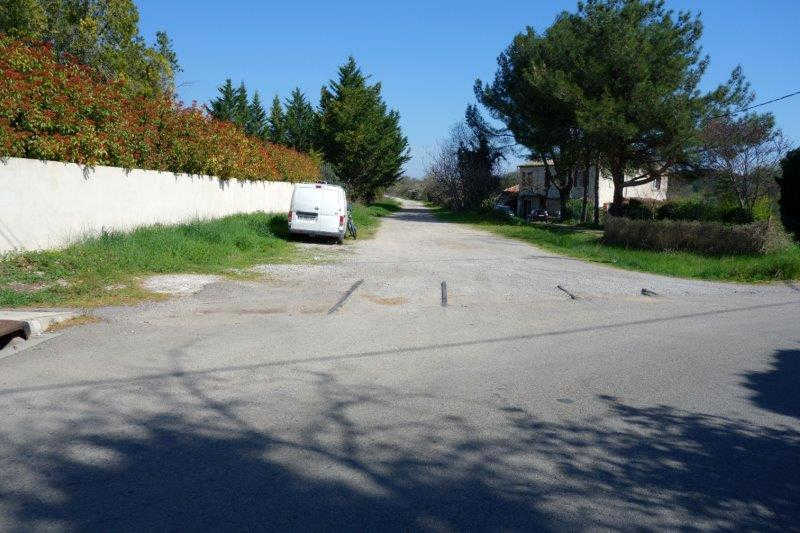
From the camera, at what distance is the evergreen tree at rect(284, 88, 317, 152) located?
198 feet

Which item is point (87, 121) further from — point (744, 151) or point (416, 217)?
point (416, 217)

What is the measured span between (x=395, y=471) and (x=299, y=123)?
204ft

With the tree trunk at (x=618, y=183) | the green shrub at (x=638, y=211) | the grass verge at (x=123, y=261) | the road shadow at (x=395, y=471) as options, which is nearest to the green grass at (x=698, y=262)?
the grass verge at (x=123, y=261)

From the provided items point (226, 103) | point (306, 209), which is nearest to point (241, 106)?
point (226, 103)

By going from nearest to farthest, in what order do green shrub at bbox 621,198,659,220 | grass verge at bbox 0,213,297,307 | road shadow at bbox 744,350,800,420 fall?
road shadow at bbox 744,350,800,420
grass verge at bbox 0,213,297,307
green shrub at bbox 621,198,659,220

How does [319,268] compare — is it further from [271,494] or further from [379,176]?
[379,176]

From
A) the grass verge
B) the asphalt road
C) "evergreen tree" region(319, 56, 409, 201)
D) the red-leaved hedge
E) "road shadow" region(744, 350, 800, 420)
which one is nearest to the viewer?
the asphalt road

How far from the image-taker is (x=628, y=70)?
1190 inches

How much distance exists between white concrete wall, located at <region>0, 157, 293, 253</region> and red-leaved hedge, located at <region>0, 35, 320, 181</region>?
0.29m

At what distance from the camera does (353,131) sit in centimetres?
5066

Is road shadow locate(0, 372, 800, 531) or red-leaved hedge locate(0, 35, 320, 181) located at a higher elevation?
red-leaved hedge locate(0, 35, 320, 181)

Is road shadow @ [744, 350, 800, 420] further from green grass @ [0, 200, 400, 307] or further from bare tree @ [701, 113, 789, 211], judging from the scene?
bare tree @ [701, 113, 789, 211]

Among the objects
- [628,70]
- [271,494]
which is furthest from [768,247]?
[271,494]

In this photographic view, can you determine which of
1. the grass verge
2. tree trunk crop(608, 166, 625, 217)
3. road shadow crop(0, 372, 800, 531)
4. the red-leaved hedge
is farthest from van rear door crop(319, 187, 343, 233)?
tree trunk crop(608, 166, 625, 217)
